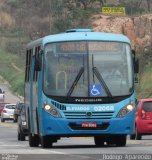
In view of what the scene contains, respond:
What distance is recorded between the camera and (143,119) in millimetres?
32719

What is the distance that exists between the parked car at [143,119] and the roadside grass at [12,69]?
185 ft

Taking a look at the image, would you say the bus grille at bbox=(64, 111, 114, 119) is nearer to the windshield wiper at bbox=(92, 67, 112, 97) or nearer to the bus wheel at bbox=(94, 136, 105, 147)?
the windshield wiper at bbox=(92, 67, 112, 97)

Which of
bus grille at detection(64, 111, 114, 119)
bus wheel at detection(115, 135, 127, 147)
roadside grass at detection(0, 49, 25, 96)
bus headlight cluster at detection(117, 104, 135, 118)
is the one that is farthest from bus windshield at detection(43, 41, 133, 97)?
roadside grass at detection(0, 49, 25, 96)

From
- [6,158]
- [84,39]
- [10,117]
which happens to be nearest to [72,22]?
[10,117]

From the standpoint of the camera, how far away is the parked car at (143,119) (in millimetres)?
32406

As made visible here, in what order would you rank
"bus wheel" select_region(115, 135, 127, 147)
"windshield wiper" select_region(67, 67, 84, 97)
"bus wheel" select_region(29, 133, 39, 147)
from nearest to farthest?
"windshield wiper" select_region(67, 67, 84, 97) → "bus wheel" select_region(115, 135, 127, 147) → "bus wheel" select_region(29, 133, 39, 147)

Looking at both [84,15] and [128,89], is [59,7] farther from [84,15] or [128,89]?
[128,89]

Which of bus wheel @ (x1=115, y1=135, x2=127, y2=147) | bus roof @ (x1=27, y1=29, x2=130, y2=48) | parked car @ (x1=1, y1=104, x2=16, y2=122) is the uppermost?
bus roof @ (x1=27, y1=29, x2=130, y2=48)

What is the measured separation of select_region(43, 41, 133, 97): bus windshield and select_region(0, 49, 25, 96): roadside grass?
211 ft

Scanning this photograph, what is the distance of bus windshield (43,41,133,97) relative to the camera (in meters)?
24.0

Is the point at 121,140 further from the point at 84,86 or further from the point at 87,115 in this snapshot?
the point at 84,86

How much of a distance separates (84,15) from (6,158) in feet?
204

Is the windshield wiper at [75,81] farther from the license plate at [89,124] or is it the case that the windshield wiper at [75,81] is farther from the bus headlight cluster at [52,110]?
the license plate at [89,124]

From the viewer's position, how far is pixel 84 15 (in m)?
81.2
